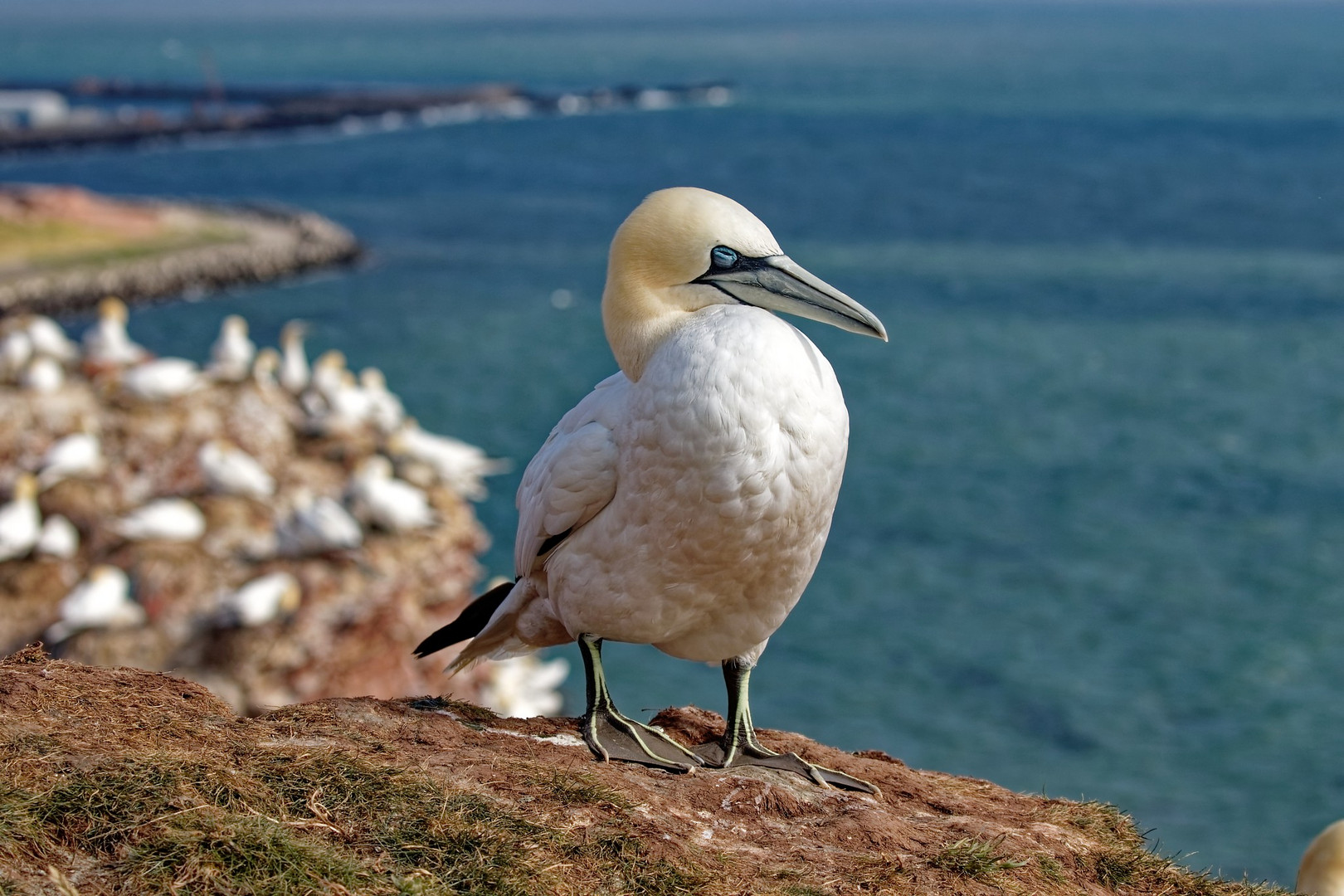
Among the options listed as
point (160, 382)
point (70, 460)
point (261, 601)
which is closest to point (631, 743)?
point (261, 601)

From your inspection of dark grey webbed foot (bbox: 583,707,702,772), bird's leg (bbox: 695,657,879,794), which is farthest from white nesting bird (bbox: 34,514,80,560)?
bird's leg (bbox: 695,657,879,794)

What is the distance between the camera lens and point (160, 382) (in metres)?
17.9

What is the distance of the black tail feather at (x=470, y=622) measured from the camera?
20.0 ft

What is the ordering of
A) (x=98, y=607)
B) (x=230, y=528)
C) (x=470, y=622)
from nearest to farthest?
(x=470, y=622), (x=98, y=607), (x=230, y=528)

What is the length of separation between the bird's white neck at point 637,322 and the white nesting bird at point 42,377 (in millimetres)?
15487

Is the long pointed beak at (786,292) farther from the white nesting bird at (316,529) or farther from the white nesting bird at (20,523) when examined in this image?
the white nesting bird at (20,523)

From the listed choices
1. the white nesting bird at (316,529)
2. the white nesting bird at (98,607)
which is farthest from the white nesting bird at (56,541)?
the white nesting bird at (316,529)

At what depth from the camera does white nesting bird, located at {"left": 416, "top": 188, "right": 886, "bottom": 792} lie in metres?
4.74

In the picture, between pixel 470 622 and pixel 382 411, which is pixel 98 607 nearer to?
pixel 382 411

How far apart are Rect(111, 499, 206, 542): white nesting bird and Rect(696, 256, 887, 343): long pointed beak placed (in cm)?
1217

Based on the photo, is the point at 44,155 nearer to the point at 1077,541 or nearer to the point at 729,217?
the point at 1077,541

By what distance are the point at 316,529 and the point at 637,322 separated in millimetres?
11144

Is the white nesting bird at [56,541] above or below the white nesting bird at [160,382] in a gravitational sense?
below

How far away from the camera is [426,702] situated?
19.3ft
